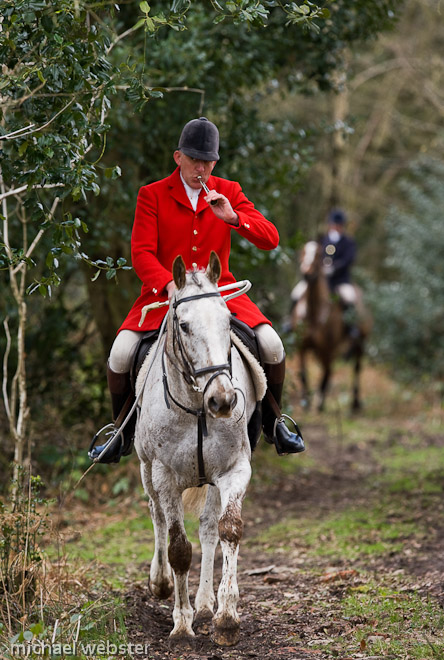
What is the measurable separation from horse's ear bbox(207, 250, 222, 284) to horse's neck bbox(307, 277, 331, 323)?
10509 mm

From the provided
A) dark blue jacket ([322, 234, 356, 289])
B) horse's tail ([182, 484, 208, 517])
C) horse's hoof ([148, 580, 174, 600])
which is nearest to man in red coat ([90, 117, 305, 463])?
horse's tail ([182, 484, 208, 517])

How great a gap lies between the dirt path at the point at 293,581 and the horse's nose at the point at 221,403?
142 cm

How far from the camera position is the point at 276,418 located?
5582 millimetres

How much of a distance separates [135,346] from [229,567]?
1.53 meters

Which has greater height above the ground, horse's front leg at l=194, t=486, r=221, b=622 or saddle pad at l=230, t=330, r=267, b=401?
saddle pad at l=230, t=330, r=267, b=401

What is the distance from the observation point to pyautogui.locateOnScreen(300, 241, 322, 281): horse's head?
14.7 meters

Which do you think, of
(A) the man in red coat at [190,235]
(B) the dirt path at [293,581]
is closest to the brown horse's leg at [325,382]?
(B) the dirt path at [293,581]

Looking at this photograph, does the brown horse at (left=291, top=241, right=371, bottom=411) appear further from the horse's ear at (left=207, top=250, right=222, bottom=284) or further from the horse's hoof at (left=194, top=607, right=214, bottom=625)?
the horse's ear at (left=207, top=250, right=222, bottom=284)

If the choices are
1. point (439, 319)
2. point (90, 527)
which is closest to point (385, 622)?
point (90, 527)

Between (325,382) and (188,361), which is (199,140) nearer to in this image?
(188,361)

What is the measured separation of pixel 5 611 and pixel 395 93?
1927 centimetres

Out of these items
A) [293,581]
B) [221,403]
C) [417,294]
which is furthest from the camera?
[417,294]

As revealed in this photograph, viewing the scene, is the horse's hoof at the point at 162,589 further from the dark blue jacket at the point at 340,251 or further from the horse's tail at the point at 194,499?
the dark blue jacket at the point at 340,251

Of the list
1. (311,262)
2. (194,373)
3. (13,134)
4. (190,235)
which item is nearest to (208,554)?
(194,373)
